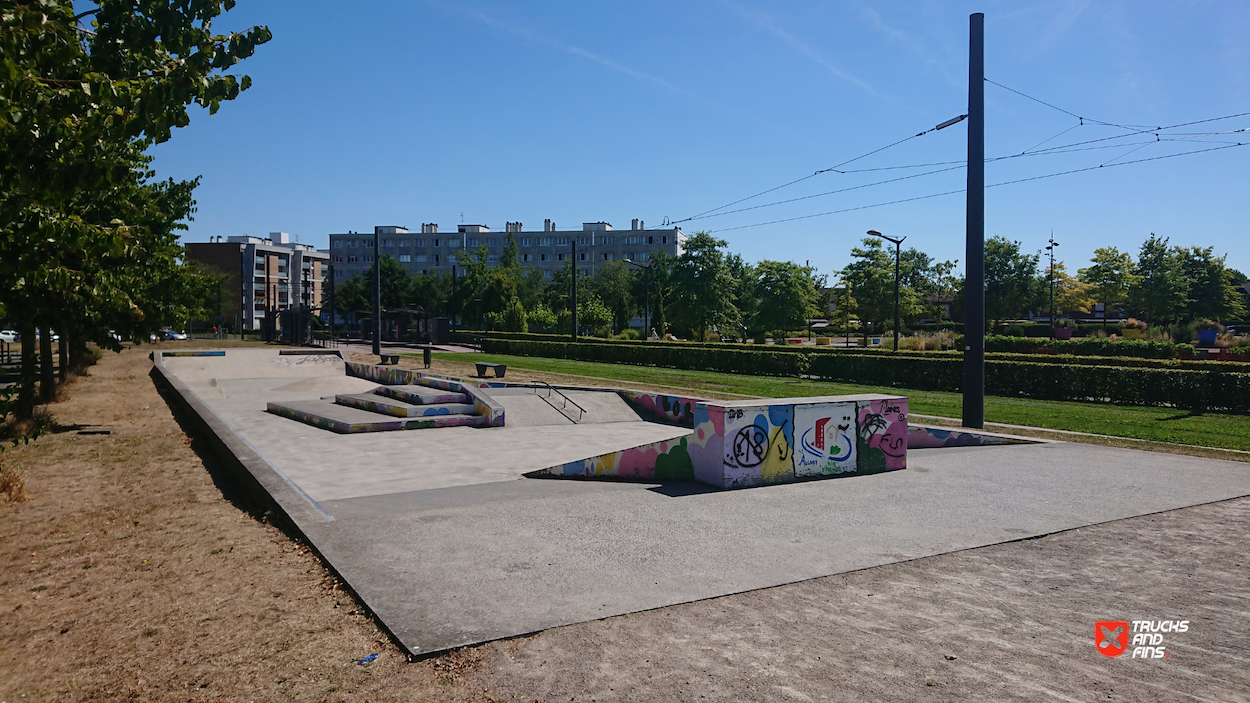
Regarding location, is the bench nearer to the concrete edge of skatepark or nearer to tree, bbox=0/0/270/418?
the concrete edge of skatepark

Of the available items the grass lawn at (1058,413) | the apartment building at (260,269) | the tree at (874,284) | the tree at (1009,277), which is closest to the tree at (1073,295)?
the tree at (1009,277)

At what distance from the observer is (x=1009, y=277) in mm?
74500

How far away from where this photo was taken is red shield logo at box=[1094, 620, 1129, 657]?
201 inches

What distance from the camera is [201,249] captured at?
120000mm

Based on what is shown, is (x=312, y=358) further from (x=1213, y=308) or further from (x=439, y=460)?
(x=1213, y=308)

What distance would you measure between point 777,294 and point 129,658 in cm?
6095

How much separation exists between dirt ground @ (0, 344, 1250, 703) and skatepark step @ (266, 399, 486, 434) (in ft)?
26.9

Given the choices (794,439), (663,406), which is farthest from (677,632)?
(663,406)

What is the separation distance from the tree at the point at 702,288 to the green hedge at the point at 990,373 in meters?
21.3

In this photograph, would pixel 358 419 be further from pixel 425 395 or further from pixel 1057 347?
pixel 1057 347

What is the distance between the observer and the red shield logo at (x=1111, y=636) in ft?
16.8

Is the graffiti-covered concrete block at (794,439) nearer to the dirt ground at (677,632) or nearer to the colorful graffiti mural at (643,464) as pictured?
the colorful graffiti mural at (643,464)

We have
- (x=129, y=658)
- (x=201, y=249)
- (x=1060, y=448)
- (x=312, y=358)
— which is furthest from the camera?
(x=201, y=249)

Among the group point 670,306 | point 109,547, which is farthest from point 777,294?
point 109,547
